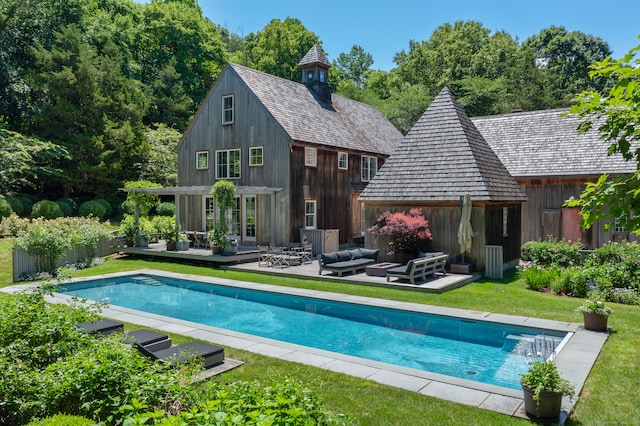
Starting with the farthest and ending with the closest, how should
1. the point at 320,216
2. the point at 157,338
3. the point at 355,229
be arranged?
the point at 355,229 < the point at 320,216 < the point at 157,338

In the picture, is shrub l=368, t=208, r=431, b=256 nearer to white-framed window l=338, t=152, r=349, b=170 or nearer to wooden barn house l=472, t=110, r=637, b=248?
wooden barn house l=472, t=110, r=637, b=248

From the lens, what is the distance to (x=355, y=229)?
26.6 metres

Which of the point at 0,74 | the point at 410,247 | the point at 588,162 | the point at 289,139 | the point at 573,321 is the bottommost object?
the point at 573,321

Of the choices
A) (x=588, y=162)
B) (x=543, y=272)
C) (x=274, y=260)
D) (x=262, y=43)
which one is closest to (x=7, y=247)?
(x=274, y=260)

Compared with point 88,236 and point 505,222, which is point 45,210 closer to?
point 88,236

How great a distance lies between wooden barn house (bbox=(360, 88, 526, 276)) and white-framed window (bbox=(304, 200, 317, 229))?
5087 mm

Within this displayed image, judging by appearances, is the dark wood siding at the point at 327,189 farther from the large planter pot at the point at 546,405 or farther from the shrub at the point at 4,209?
the large planter pot at the point at 546,405

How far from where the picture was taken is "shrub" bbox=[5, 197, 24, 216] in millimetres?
28406

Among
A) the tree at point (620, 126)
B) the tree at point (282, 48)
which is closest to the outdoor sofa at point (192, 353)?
the tree at point (620, 126)

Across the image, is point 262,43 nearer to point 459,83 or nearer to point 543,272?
point 459,83

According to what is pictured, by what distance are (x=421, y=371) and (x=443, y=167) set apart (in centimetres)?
1135

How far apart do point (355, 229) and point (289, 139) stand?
7.37 meters

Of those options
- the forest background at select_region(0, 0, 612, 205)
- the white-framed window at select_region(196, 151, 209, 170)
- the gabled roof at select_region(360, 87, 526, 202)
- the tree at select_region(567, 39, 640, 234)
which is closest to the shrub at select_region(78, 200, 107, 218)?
the forest background at select_region(0, 0, 612, 205)

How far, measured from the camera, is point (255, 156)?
23453 millimetres
